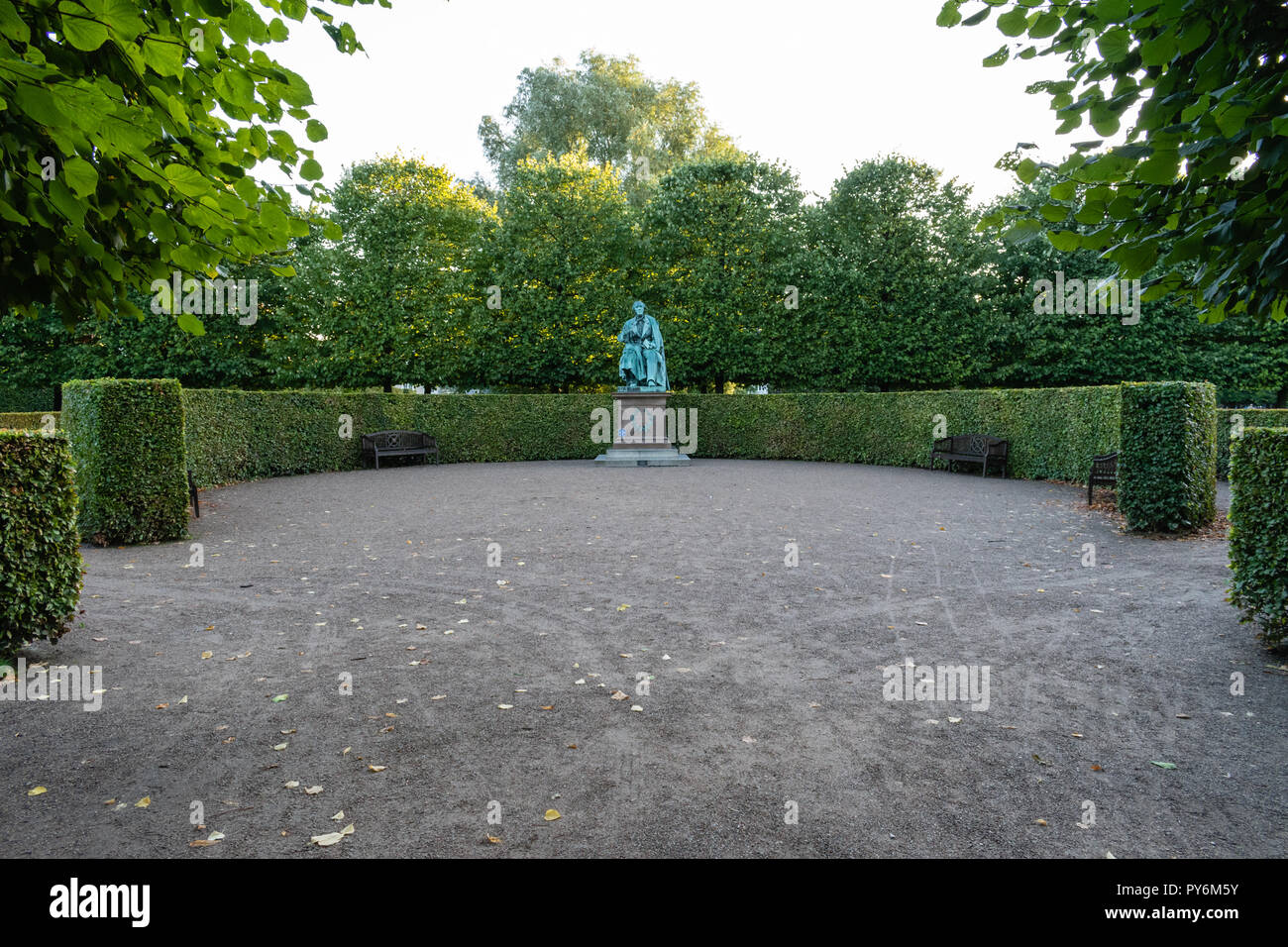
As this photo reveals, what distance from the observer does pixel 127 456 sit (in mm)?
9484

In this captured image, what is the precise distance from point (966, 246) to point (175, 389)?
2372 centimetres

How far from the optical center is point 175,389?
31.9ft

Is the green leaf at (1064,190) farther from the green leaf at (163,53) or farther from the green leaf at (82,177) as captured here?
the green leaf at (82,177)

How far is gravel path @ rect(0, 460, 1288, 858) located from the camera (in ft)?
10.3

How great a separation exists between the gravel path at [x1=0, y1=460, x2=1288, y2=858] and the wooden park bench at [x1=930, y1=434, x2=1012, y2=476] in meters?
9.51

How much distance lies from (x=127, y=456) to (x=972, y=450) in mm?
17387

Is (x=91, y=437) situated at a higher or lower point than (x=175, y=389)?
lower

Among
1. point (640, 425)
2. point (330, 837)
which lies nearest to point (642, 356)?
point (640, 425)

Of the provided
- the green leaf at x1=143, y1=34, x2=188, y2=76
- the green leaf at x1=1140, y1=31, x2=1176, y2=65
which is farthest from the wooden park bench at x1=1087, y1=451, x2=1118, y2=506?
the green leaf at x1=143, y1=34, x2=188, y2=76

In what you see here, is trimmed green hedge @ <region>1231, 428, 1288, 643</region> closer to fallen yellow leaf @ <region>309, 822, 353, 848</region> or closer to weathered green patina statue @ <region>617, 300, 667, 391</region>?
fallen yellow leaf @ <region>309, 822, 353, 848</region>

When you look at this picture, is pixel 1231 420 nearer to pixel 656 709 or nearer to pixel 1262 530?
pixel 1262 530

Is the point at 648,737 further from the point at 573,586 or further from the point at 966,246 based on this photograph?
the point at 966,246
